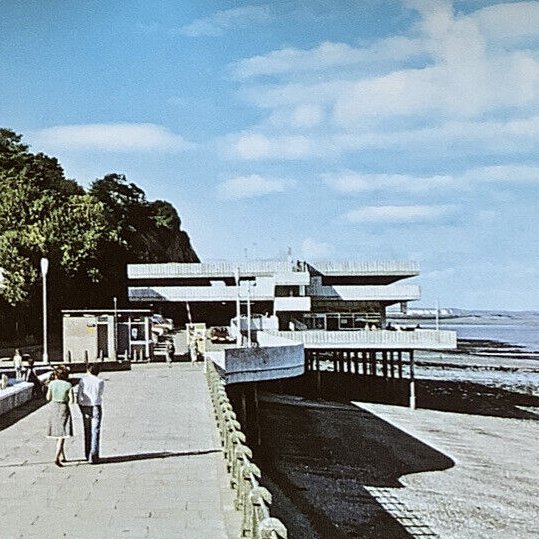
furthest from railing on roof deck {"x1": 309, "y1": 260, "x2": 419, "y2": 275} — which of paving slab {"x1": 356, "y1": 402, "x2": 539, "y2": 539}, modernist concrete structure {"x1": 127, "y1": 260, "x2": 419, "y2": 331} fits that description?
paving slab {"x1": 356, "y1": 402, "x2": 539, "y2": 539}

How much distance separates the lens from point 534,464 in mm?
28656

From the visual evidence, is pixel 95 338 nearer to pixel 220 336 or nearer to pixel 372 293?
pixel 220 336

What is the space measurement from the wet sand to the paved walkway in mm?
3141

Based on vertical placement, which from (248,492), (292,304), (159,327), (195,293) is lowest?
(248,492)

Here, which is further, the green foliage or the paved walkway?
the green foliage

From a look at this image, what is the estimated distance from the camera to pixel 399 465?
2645 cm

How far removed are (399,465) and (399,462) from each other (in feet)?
1.81

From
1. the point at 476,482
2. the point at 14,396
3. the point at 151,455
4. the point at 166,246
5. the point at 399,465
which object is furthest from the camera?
the point at 166,246

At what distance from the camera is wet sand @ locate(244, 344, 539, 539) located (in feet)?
64.9

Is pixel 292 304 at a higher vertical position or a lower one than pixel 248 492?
higher

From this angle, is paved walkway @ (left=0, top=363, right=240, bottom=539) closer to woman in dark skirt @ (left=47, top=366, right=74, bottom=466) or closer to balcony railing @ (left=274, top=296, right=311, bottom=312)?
woman in dark skirt @ (left=47, top=366, right=74, bottom=466)

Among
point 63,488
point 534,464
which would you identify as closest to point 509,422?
point 534,464

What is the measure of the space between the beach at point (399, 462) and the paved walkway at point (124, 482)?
3198 mm

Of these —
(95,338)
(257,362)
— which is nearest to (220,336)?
(95,338)
